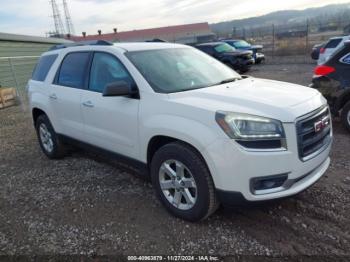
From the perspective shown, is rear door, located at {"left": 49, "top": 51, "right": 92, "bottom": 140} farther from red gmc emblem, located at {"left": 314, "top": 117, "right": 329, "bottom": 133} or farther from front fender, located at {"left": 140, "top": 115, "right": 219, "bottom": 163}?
red gmc emblem, located at {"left": 314, "top": 117, "right": 329, "bottom": 133}

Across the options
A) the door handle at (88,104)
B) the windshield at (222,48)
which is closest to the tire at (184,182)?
the door handle at (88,104)

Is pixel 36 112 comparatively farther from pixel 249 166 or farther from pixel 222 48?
pixel 222 48

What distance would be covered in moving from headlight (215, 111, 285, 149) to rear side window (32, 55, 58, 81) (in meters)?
3.52

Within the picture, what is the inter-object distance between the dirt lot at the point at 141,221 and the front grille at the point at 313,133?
54cm

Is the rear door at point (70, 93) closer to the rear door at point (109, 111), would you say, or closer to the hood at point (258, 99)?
the rear door at point (109, 111)

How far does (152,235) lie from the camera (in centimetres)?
326

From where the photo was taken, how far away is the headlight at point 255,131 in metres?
2.82

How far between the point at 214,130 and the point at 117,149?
1543mm

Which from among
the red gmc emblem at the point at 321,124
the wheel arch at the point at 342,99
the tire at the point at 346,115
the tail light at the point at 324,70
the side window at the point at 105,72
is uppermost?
the side window at the point at 105,72

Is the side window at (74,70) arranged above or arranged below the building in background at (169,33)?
below

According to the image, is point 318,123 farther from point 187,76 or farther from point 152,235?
point 152,235

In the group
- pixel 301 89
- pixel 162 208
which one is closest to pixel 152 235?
pixel 162 208

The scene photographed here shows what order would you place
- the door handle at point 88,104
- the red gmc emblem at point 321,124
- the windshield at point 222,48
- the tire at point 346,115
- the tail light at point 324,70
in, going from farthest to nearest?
the windshield at point 222,48 < the tail light at point 324,70 < the tire at point 346,115 < the door handle at point 88,104 < the red gmc emblem at point 321,124

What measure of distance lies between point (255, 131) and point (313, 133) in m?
0.67
